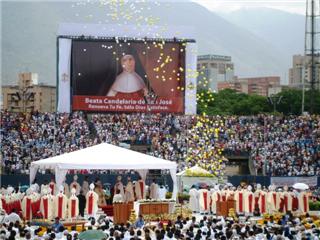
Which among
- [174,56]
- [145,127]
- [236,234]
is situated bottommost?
[236,234]

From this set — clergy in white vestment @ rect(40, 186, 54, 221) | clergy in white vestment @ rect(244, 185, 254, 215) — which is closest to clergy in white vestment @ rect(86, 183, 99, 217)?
clergy in white vestment @ rect(40, 186, 54, 221)

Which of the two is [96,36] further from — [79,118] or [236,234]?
[236,234]

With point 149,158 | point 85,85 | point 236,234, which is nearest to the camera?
point 236,234

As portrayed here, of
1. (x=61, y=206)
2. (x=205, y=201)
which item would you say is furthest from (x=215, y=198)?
(x=61, y=206)

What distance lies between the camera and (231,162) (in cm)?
5850

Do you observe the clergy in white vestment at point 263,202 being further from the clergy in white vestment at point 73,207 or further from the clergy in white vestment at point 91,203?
the clergy in white vestment at point 73,207

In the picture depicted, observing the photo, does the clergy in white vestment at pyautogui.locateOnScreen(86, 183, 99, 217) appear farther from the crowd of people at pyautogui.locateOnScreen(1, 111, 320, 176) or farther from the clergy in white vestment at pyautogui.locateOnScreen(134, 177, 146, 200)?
the crowd of people at pyautogui.locateOnScreen(1, 111, 320, 176)

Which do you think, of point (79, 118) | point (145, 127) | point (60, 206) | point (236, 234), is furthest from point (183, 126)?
point (236, 234)

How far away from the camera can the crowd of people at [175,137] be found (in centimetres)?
5434

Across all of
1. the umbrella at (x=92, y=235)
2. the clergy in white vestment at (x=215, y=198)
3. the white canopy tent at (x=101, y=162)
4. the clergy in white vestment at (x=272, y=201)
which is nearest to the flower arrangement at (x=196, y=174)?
the clergy in white vestment at (x=215, y=198)

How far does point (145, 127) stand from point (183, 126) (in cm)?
266

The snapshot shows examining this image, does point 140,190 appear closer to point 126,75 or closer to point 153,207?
point 153,207

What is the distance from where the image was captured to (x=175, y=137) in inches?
2279

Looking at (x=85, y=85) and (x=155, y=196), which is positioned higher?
(x=85, y=85)
